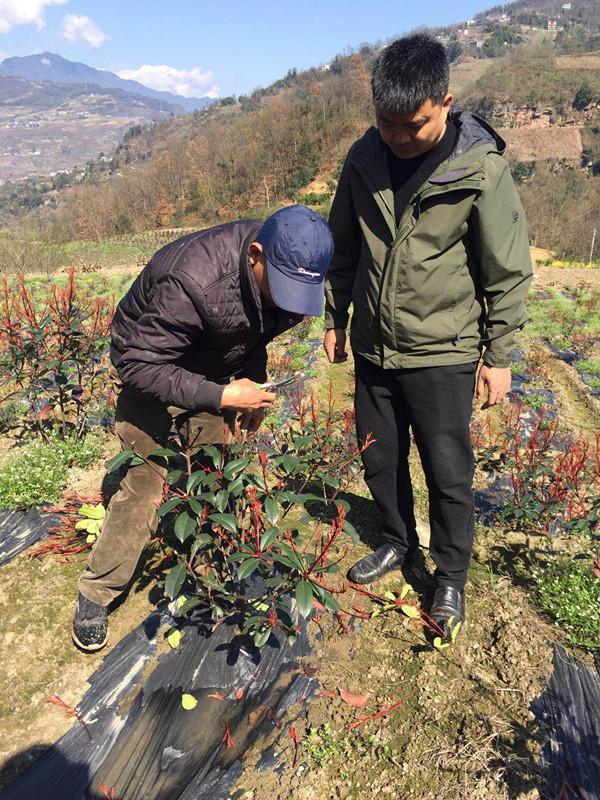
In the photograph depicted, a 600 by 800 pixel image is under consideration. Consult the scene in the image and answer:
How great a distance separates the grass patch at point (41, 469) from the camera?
8.81 feet

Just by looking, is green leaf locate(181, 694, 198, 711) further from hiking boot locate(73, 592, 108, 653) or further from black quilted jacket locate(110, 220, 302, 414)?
black quilted jacket locate(110, 220, 302, 414)

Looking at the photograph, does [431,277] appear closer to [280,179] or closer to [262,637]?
[262,637]

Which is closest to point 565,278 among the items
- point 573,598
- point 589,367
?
point 589,367

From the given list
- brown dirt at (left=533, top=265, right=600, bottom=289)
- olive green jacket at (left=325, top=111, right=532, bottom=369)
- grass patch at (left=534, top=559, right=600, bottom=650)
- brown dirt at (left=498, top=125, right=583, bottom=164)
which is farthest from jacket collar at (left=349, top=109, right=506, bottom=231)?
brown dirt at (left=498, top=125, right=583, bottom=164)

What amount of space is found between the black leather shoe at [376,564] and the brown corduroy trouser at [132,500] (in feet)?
2.96

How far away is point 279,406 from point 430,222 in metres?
2.93

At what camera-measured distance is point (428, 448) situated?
6.28ft

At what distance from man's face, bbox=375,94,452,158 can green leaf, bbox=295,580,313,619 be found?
138cm

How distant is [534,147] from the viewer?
61344mm

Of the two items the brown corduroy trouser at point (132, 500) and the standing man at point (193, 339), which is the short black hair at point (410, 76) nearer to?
the standing man at point (193, 339)

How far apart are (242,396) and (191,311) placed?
1.00 feet

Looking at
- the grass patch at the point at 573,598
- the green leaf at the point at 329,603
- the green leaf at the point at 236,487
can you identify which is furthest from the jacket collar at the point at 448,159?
the grass patch at the point at 573,598

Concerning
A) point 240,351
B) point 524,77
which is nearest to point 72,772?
point 240,351

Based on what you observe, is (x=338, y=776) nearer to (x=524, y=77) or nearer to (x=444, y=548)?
(x=444, y=548)
